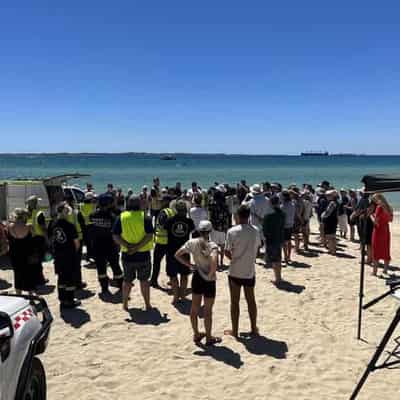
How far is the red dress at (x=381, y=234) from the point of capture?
7.65m

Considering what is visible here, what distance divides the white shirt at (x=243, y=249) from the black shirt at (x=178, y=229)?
151cm

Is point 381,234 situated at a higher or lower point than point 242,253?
lower

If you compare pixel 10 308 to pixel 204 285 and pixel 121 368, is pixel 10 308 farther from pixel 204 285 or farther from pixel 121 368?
pixel 204 285

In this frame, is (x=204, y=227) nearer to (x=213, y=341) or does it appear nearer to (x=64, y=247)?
(x=213, y=341)

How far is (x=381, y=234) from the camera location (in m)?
7.71

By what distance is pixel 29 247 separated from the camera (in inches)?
228

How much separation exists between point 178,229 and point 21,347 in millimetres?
3768

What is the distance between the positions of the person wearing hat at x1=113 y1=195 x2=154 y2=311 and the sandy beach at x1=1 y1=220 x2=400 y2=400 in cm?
68

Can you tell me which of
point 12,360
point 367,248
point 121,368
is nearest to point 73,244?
point 121,368

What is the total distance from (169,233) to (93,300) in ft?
5.49

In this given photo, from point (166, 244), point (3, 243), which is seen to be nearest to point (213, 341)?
point (166, 244)

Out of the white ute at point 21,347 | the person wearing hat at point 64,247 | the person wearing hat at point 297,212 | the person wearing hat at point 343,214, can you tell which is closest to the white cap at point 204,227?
the white ute at point 21,347

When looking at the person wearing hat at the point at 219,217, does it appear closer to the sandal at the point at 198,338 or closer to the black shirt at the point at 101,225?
the black shirt at the point at 101,225

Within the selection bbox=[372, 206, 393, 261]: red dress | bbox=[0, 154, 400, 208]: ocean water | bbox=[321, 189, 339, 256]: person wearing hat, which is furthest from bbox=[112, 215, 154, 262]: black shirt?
bbox=[0, 154, 400, 208]: ocean water
